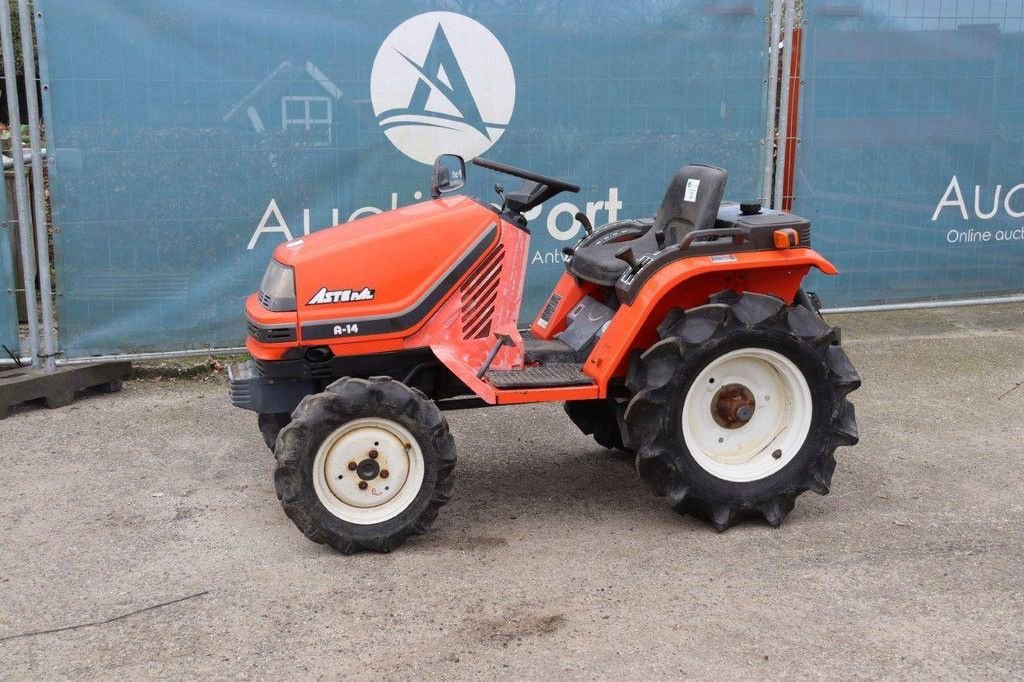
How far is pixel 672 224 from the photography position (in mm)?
5047

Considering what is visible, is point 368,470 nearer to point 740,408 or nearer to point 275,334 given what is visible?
point 275,334

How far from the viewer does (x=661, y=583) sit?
13.6 feet

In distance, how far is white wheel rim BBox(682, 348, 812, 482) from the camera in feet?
15.4

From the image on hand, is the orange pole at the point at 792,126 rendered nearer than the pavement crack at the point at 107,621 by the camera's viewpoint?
No

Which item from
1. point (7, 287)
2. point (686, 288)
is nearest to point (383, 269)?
point (686, 288)

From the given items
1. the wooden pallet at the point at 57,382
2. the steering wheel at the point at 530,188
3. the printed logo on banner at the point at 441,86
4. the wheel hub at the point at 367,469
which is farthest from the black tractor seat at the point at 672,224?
the wooden pallet at the point at 57,382

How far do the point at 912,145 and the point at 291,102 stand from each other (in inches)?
160

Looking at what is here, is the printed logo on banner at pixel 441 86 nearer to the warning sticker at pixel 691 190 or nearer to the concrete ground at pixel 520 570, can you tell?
the concrete ground at pixel 520 570

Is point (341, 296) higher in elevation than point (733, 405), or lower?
higher

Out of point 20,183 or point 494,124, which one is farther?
point 494,124

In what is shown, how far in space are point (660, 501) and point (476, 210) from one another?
153cm

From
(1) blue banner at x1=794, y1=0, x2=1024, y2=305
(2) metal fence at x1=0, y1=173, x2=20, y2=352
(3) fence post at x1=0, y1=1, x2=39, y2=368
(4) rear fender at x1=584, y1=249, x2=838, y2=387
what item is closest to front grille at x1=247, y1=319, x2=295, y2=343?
(4) rear fender at x1=584, y1=249, x2=838, y2=387

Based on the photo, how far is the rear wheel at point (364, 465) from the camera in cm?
427

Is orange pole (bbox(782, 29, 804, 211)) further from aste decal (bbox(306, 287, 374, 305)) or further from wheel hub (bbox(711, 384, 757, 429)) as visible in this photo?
aste decal (bbox(306, 287, 374, 305))
